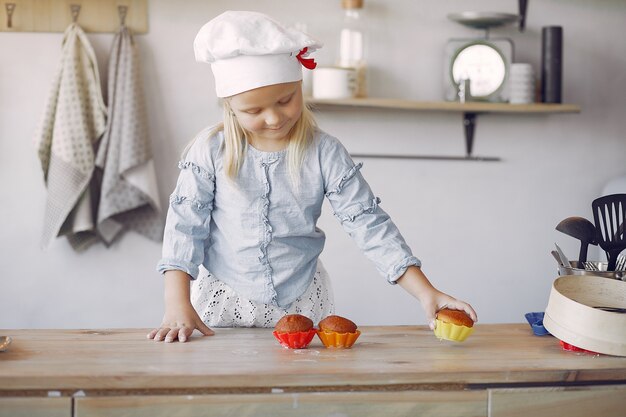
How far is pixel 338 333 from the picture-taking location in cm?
133

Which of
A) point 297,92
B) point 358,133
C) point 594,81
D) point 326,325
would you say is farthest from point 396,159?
point 326,325

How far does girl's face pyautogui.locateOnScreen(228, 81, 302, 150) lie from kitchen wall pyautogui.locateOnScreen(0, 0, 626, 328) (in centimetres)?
131

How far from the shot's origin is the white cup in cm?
269

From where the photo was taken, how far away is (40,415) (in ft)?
3.70

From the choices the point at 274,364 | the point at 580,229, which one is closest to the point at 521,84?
the point at 580,229

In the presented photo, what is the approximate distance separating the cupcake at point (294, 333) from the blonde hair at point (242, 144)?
39 cm

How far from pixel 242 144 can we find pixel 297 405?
651mm

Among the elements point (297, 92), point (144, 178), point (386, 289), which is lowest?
point (386, 289)

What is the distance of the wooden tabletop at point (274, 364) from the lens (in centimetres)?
113

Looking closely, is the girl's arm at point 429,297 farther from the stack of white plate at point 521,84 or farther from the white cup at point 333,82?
the stack of white plate at point 521,84

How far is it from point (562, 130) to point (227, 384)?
2191 mm

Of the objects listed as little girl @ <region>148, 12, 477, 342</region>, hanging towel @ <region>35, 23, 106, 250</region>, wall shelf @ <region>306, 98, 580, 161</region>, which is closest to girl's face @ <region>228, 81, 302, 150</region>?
little girl @ <region>148, 12, 477, 342</region>

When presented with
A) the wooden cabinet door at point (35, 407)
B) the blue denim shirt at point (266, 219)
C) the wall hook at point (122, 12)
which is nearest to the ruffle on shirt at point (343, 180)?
the blue denim shirt at point (266, 219)

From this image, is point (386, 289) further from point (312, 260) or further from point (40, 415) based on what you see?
point (40, 415)
